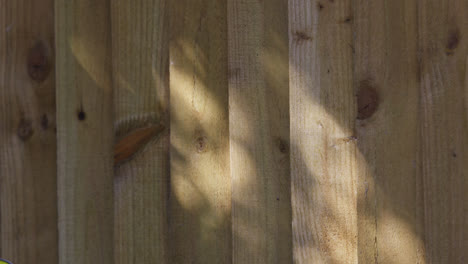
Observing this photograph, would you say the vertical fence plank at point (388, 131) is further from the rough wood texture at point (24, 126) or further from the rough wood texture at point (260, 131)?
the rough wood texture at point (24, 126)

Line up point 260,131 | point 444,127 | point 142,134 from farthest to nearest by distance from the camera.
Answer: point 142,134 → point 260,131 → point 444,127

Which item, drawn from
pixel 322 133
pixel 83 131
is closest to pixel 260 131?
pixel 322 133

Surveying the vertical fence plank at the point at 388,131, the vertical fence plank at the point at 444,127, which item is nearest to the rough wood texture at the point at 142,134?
the vertical fence plank at the point at 388,131

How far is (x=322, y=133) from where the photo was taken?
1.22 metres

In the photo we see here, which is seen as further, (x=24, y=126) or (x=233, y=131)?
(x=24, y=126)

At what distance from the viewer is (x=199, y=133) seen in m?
1.42

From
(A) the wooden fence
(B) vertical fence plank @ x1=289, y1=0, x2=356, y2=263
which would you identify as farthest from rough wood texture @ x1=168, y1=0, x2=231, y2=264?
(B) vertical fence plank @ x1=289, y1=0, x2=356, y2=263

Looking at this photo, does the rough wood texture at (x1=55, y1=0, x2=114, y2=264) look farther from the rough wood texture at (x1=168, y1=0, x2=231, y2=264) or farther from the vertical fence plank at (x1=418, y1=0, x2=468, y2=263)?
the vertical fence plank at (x1=418, y1=0, x2=468, y2=263)

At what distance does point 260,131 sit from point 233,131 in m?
0.09

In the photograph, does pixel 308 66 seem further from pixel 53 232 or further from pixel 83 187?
pixel 53 232

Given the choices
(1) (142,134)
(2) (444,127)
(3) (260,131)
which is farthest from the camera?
(1) (142,134)

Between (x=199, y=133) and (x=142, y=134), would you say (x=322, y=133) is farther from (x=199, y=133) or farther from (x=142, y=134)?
(x=142, y=134)

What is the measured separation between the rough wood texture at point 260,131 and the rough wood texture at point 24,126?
75 cm

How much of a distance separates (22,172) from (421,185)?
1.39 metres
